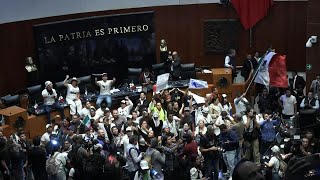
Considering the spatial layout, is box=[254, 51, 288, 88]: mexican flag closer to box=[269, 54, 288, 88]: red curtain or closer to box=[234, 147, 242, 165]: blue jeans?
box=[269, 54, 288, 88]: red curtain

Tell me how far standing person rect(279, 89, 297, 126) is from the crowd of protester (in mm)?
294

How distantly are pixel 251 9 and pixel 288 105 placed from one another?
22.3 ft

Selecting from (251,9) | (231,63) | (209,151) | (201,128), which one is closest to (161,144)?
(209,151)

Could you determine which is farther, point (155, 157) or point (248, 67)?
point (248, 67)

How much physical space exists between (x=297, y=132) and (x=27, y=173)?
6495mm

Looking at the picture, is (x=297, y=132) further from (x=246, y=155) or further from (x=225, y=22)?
(x=225, y=22)

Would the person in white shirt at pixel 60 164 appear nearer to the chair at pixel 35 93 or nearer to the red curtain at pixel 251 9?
the chair at pixel 35 93

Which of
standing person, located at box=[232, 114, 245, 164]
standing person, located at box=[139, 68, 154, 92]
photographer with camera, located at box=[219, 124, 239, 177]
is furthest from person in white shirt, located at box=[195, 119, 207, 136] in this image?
standing person, located at box=[139, 68, 154, 92]

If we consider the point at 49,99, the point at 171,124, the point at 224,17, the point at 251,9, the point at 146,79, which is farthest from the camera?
the point at 224,17

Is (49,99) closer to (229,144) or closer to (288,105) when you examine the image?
(229,144)

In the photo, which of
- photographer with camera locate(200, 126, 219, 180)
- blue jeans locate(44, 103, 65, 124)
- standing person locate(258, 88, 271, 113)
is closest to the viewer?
photographer with camera locate(200, 126, 219, 180)

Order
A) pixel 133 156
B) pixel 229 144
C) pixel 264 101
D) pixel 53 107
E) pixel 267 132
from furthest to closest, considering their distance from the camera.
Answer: pixel 53 107 < pixel 264 101 < pixel 267 132 < pixel 229 144 < pixel 133 156

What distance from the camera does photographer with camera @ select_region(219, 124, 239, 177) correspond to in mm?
13766

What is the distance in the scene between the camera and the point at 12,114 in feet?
55.4
